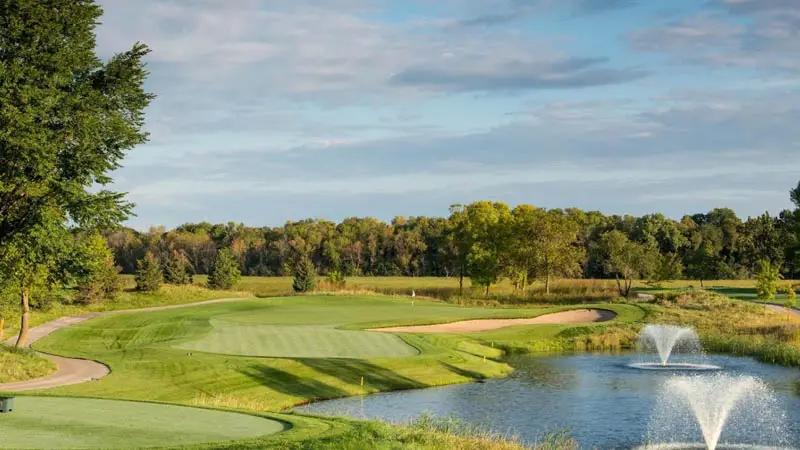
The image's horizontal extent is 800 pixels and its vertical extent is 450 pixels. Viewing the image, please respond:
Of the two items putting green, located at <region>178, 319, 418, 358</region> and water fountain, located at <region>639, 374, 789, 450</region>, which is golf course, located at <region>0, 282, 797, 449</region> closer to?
putting green, located at <region>178, 319, 418, 358</region>

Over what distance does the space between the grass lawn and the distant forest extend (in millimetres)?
34679

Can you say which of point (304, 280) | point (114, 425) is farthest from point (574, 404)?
point (304, 280)

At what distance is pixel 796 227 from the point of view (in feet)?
295

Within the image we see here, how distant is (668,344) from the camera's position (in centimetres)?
Answer: 5094

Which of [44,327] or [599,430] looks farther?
[44,327]

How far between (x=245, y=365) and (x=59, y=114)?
39.6 ft

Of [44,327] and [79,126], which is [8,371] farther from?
[44,327]

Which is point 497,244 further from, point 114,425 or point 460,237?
point 114,425

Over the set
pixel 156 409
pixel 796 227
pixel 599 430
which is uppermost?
pixel 796 227

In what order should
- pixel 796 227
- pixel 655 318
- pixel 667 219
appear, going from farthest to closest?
pixel 667 219 → pixel 796 227 → pixel 655 318

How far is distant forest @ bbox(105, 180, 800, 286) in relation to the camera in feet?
306

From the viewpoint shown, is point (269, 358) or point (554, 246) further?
point (554, 246)

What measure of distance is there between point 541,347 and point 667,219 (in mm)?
103824

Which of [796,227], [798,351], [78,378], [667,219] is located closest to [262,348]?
[78,378]
